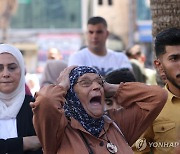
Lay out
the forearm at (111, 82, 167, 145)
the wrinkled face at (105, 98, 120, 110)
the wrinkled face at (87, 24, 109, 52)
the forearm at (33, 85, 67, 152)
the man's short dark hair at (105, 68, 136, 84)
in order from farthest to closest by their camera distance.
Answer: the wrinkled face at (87, 24, 109, 52)
the man's short dark hair at (105, 68, 136, 84)
the wrinkled face at (105, 98, 120, 110)
the forearm at (111, 82, 167, 145)
the forearm at (33, 85, 67, 152)

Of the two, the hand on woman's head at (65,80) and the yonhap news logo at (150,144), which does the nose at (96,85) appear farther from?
the yonhap news logo at (150,144)

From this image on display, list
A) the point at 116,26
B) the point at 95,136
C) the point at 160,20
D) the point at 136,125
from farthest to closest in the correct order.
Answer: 1. the point at 116,26
2. the point at 160,20
3. the point at 136,125
4. the point at 95,136

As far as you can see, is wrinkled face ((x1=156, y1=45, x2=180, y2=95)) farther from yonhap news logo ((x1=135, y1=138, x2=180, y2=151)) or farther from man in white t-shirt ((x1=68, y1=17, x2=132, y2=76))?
man in white t-shirt ((x1=68, y1=17, x2=132, y2=76))

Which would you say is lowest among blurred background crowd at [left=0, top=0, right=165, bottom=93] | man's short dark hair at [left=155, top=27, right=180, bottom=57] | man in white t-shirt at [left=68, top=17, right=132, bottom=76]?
blurred background crowd at [left=0, top=0, right=165, bottom=93]

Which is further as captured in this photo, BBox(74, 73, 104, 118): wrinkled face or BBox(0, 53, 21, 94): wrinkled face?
BBox(0, 53, 21, 94): wrinkled face

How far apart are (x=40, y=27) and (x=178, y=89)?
31.1 metres

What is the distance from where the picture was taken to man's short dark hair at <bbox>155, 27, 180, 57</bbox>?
4621 millimetres

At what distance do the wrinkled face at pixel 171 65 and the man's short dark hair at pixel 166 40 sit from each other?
3 centimetres

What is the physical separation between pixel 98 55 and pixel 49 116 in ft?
13.6

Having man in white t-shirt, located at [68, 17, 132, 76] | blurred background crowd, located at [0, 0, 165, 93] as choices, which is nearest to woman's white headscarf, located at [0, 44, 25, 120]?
man in white t-shirt, located at [68, 17, 132, 76]

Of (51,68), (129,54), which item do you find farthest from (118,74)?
(129,54)

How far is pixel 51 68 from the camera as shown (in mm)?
8516

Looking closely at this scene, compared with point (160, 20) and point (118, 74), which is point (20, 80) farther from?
point (160, 20)

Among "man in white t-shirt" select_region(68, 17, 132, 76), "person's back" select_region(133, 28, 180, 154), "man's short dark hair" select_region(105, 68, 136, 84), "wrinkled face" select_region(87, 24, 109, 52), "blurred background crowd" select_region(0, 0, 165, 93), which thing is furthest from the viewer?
"blurred background crowd" select_region(0, 0, 165, 93)
